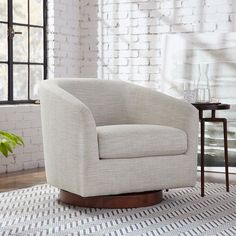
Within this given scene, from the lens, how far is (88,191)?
11.8 feet

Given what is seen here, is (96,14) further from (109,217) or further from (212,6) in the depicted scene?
(109,217)

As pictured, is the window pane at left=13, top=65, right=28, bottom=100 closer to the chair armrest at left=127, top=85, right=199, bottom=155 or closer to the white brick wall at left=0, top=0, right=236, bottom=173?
the white brick wall at left=0, top=0, right=236, bottom=173

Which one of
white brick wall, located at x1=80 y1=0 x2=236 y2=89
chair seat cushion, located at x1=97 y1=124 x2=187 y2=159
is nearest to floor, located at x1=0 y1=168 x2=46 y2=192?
chair seat cushion, located at x1=97 y1=124 x2=187 y2=159

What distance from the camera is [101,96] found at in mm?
4289

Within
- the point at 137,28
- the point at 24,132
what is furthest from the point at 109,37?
the point at 24,132

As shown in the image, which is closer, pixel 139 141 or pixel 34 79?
pixel 139 141

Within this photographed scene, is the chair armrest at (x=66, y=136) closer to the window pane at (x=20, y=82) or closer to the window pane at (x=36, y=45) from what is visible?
the window pane at (x=20, y=82)

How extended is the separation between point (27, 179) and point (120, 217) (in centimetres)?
164

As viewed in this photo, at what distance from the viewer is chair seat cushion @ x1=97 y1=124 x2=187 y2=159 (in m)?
3.62

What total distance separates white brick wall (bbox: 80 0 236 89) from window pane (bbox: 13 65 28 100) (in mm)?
806

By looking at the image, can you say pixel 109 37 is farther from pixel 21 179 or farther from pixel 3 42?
pixel 21 179

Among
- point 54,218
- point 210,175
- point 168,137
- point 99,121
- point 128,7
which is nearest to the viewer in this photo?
point 54,218

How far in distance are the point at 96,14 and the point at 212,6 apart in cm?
125

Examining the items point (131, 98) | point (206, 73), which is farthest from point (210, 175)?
point (131, 98)
